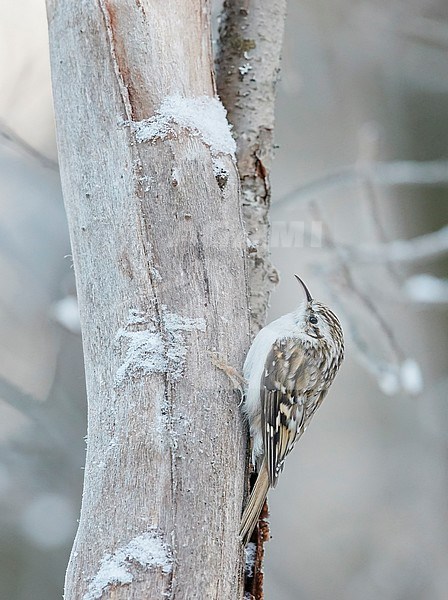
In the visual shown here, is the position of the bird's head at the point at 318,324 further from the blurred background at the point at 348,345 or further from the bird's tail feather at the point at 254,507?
the blurred background at the point at 348,345

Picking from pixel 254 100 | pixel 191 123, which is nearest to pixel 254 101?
pixel 254 100

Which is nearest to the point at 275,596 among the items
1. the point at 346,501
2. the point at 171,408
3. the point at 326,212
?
the point at 346,501

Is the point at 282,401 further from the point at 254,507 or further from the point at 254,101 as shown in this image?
the point at 254,101

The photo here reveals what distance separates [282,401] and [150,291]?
2.13 feet

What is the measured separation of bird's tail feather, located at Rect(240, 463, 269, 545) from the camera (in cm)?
193

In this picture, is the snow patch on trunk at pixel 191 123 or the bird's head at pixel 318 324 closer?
the snow patch on trunk at pixel 191 123

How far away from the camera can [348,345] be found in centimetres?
432

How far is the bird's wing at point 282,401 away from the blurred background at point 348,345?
186 cm

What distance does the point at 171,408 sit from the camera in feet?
6.34

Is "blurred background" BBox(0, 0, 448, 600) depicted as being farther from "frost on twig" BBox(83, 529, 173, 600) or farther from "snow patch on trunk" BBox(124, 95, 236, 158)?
"frost on twig" BBox(83, 529, 173, 600)

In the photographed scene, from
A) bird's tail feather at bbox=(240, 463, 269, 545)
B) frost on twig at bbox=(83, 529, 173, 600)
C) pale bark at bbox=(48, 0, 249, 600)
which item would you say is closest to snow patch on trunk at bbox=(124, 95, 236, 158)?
pale bark at bbox=(48, 0, 249, 600)

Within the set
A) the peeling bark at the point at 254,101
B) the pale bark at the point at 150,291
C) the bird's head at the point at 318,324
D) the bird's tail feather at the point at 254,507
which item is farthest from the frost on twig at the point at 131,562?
the bird's head at the point at 318,324

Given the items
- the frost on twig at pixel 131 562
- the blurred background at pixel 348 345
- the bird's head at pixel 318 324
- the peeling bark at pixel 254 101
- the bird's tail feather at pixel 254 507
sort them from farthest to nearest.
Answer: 1. the blurred background at pixel 348 345
2. the bird's head at pixel 318 324
3. the peeling bark at pixel 254 101
4. the bird's tail feather at pixel 254 507
5. the frost on twig at pixel 131 562

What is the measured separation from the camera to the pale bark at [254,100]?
2.54 metres
